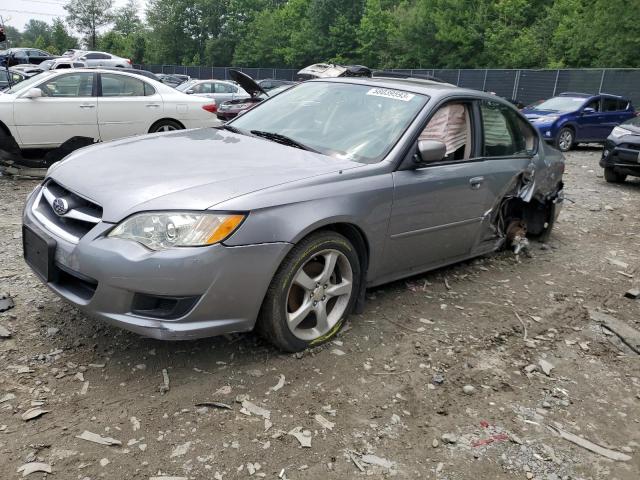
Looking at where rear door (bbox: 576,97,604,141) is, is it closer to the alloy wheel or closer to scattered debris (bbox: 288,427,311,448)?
the alloy wheel

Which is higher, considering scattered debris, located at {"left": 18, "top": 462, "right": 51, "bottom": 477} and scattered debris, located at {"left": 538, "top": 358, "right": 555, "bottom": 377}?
scattered debris, located at {"left": 538, "top": 358, "right": 555, "bottom": 377}

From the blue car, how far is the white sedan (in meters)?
9.66

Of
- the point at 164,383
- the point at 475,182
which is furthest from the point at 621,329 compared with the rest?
the point at 164,383

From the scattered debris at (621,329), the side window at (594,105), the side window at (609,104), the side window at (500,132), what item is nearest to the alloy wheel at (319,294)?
the side window at (500,132)

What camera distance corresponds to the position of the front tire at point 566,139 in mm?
14945

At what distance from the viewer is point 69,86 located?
8.23 m

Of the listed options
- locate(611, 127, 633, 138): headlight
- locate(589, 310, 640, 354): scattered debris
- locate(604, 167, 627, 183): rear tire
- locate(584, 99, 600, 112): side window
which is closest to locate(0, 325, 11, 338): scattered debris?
locate(589, 310, 640, 354): scattered debris

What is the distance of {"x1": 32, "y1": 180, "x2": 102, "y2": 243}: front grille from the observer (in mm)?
2932

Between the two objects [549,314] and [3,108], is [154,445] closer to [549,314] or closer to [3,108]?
[549,314]

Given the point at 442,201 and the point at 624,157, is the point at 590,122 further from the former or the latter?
the point at 442,201

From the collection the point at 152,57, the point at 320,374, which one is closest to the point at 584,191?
the point at 320,374

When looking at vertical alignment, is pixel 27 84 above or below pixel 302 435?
above

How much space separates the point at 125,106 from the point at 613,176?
8.77 m

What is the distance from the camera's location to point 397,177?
3635 mm
